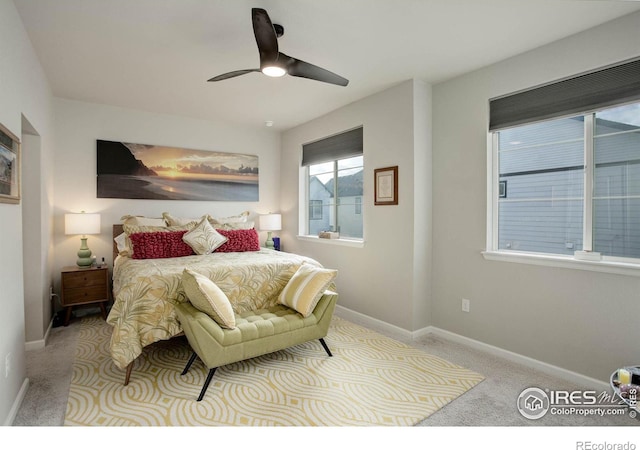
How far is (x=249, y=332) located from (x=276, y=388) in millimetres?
435

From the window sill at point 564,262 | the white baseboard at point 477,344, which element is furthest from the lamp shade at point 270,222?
the window sill at point 564,262

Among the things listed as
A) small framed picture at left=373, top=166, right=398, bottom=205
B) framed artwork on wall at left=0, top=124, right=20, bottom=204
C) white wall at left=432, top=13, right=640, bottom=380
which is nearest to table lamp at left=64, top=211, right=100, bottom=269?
framed artwork on wall at left=0, top=124, right=20, bottom=204

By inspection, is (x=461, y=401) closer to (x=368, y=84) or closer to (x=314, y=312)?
(x=314, y=312)

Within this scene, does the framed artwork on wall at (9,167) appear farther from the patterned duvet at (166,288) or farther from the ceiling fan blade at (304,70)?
the ceiling fan blade at (304,70)

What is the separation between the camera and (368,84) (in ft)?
11.5

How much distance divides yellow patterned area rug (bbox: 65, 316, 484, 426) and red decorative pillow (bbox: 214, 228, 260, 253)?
1255 mm

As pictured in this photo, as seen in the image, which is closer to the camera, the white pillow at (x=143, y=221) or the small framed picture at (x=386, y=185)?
the small framed picture at (x=386, y=185)

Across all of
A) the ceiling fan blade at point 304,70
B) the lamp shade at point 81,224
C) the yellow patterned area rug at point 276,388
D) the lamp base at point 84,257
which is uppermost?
the ceiling fan blade at point 304,70

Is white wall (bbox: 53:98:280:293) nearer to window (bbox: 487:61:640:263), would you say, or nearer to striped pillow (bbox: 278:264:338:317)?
striped pillow (bbox: 278:264:338:317)

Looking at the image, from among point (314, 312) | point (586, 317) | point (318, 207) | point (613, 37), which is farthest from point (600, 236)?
point (318, 207)

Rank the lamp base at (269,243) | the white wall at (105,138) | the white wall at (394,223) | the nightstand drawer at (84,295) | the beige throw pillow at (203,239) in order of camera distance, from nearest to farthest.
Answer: the white wall at (394,223), the nightstand drawer at (84,295), the beige throw pillow at (203,239), the white wall at (105,138), the lamp base at (269,243)

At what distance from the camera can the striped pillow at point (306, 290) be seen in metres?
2.81

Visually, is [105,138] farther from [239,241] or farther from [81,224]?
[239,241]

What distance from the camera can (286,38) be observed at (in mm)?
2582
